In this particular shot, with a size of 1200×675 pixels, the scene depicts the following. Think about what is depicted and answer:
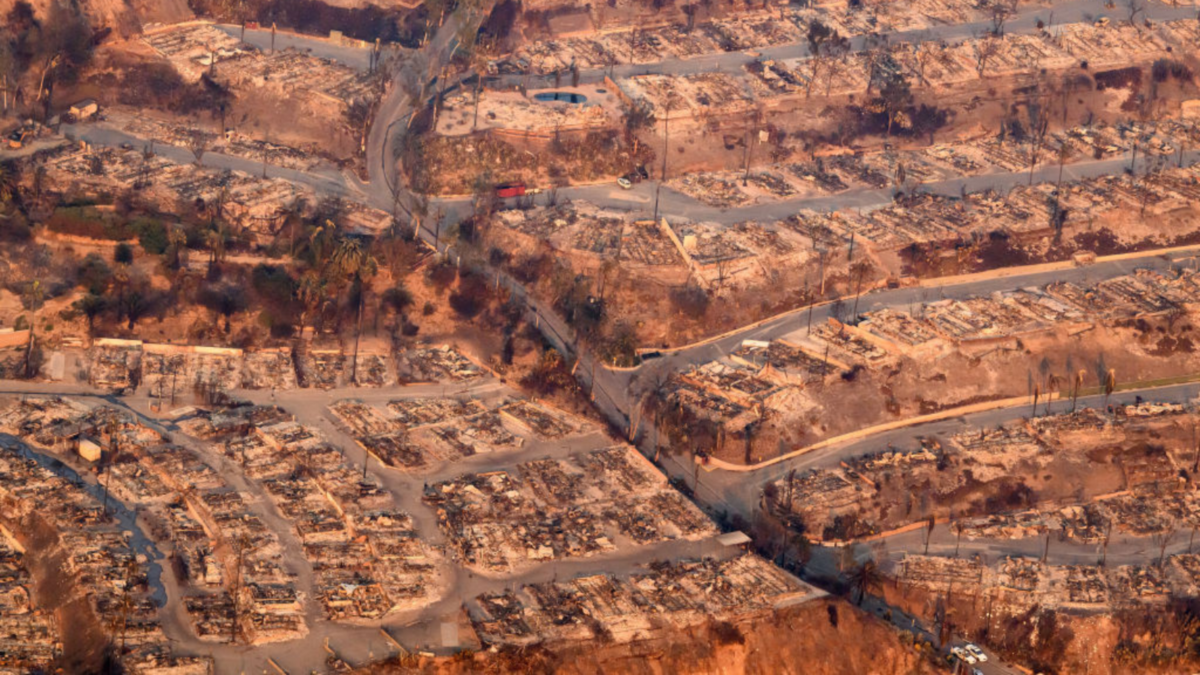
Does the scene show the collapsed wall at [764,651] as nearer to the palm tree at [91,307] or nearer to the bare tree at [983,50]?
the palm tree at [91,307]

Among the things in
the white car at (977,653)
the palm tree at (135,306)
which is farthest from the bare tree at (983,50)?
the palm tree at (135,306)

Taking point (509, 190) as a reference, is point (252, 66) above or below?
above

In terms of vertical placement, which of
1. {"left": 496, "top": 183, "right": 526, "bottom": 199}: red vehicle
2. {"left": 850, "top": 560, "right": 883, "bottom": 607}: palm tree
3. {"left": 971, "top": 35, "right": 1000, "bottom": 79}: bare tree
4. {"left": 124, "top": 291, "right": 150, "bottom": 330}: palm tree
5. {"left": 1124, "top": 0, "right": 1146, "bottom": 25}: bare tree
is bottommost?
{"left": 850, "top": 560, "right": 883, "bottom": 607}: palm tree

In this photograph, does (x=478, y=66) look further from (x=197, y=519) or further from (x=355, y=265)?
(x=197, y=519)

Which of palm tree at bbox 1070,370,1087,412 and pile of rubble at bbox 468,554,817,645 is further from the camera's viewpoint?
palm tree at bbox 1070,370,1087,412

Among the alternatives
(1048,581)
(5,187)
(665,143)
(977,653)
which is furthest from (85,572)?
(665,143)

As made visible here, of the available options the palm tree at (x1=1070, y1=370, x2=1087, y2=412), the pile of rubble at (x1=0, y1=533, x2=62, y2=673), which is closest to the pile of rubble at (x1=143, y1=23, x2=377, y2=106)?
the palm tree at (x1=1070, y1=370, x2=1087, y2=412)

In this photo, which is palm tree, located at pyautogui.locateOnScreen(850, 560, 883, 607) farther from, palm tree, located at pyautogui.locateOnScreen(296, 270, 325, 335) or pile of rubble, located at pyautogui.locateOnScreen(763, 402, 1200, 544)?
palm tree, located at pyautogui.locateOnScreen(296, 270, 325, 335)

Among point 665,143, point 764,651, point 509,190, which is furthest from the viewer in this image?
point 665,143
